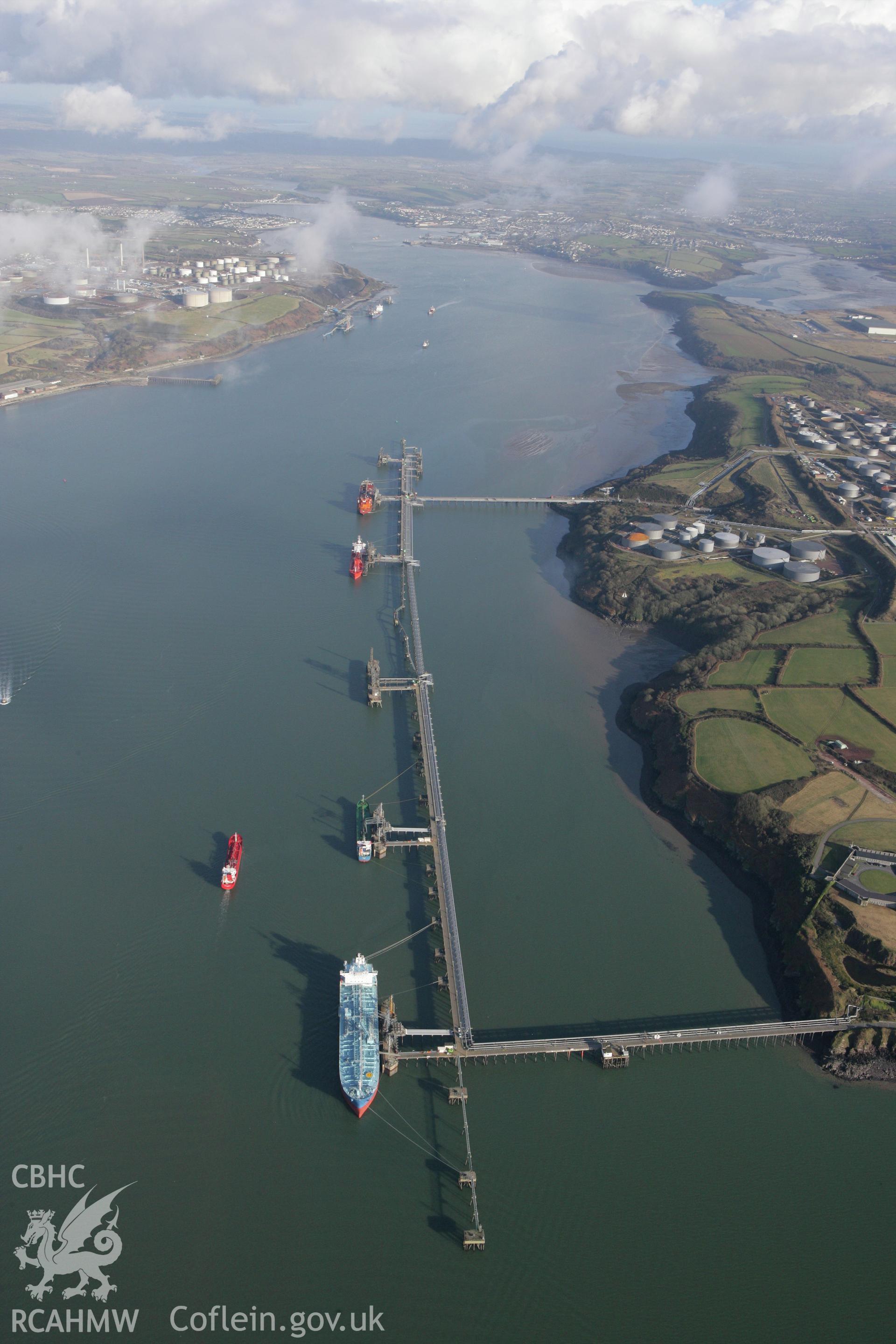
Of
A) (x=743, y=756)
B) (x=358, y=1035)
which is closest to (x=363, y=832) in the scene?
(x=358, y=1035)

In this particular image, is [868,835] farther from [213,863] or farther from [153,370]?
[153,370]

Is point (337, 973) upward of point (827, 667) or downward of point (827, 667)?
downward

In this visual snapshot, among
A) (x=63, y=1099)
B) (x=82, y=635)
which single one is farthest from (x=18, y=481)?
(x=63, y=1099)

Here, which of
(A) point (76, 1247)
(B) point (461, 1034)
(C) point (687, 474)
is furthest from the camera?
(C) point (687, 474)

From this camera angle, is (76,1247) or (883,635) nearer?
(76,1247)

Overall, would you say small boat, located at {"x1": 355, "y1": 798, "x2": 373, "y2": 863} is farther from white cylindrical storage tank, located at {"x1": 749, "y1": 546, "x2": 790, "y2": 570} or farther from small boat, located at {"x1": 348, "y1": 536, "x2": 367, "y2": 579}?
white cylindrical storage tank, located at {"x1": 749, "y1": 546, "x2": 790, "y2": 570}

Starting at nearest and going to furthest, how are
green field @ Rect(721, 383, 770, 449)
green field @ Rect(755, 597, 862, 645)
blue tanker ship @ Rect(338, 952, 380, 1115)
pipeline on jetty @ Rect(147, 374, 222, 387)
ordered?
1. blue tanker ship @ Rect(338, 952, 380, 1115)
2. green field @ Rect(755, 597, 862, 645)
3. green field @ Rect(721, 383, 770, 449)
4. pipeline on jetty @ Rect(147, 374, 222, 387)

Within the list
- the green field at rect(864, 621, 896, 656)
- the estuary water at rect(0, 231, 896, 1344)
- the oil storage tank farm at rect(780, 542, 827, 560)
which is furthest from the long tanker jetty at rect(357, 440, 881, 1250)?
the oil storage tank farm at rect(780, 542, 827, 560)
